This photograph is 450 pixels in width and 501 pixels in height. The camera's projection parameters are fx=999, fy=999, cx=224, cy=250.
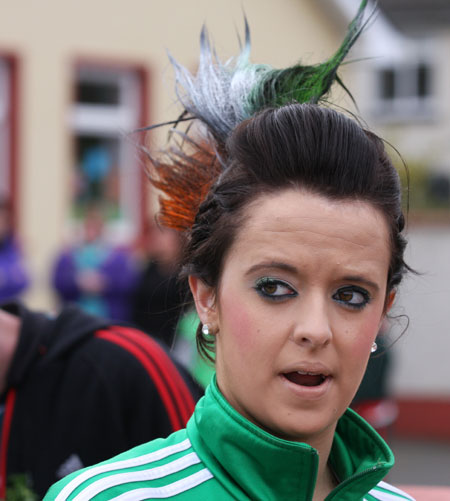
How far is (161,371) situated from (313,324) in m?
1.37

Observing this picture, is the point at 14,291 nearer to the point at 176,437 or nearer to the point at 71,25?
the point at 71,25

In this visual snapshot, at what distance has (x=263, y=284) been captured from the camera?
6.01ft

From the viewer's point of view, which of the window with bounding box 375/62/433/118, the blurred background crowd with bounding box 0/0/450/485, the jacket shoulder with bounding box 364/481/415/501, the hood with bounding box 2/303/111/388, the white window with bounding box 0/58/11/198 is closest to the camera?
the jacket shoulder with bounding box 364/481/415/501

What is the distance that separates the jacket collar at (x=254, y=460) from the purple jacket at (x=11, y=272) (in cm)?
591

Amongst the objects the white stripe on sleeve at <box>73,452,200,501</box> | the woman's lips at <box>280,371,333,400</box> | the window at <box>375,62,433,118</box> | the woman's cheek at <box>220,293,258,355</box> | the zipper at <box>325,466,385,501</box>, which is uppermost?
the window at <box>375,62,433,118</box>

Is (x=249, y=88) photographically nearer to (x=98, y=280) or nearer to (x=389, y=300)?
(x=389, y=300)

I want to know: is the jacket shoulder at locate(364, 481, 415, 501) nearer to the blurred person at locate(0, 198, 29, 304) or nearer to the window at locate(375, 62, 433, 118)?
the blurred person at locate(0, 198, 29, 304)

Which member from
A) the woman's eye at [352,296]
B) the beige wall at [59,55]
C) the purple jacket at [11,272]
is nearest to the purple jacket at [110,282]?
the purple jacket at [11,272]

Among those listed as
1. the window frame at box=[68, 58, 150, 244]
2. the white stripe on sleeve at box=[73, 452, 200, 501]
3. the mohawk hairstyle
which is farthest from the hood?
the window frame at box=[68, 58, 150, 244]

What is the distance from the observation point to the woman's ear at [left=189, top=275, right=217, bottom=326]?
1.96 metres

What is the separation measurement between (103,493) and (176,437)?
236 mm

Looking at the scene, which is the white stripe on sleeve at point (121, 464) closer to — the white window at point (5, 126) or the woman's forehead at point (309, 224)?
the woman's forehead at point (309, 224)

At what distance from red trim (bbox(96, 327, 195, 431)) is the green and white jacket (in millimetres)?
1031

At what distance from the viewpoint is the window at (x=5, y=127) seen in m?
10.5
